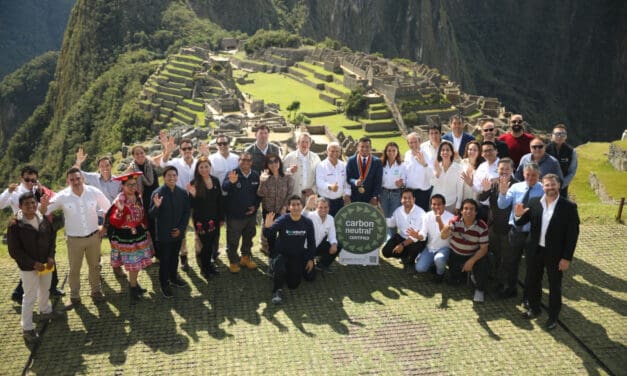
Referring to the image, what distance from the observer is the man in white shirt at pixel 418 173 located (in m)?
9.72

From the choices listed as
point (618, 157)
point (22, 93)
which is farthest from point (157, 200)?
point (22, 93)

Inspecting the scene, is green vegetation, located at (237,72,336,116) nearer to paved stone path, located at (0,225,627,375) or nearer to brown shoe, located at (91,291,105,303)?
paved stone path, located at (0,225,627,375)

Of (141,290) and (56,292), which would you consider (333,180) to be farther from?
(56,292)

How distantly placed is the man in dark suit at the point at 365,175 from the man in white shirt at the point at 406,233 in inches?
20.8

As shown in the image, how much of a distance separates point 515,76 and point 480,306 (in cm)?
15731

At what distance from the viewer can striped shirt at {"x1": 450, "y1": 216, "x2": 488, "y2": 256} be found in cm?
866

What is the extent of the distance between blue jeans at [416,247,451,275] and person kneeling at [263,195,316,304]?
1.66m

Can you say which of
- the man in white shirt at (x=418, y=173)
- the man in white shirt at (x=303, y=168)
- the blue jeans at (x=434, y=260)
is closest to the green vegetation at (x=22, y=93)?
the man in white shirt at (x=303, y=168)

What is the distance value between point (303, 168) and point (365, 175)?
1030 mm

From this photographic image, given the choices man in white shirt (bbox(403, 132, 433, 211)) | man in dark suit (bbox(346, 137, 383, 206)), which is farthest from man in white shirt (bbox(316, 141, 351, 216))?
man in white shirt (bbox(403, 132, 433, 211))

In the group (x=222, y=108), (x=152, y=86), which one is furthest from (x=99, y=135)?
(x=222, y=108)

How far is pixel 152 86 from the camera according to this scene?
2410 inches

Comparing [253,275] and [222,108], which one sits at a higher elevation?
[253,275]

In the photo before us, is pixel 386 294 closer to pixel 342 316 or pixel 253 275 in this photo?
pixel 342 316
